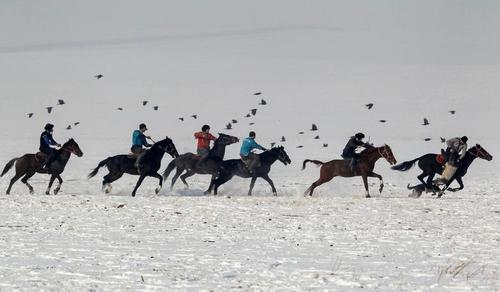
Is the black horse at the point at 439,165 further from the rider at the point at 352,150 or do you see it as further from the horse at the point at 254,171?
the horse at the point at 254,171

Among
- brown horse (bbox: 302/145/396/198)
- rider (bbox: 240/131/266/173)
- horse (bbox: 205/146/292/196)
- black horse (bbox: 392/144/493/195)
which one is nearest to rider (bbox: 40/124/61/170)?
horse (bbox: 205/146/292/196)

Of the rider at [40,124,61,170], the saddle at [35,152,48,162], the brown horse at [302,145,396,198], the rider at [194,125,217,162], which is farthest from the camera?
the rider at [194,125,217,162]

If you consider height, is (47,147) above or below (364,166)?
below

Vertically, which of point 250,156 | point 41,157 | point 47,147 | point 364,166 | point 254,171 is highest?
point 250,156

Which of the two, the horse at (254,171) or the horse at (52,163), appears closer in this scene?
the horse at (52,163)

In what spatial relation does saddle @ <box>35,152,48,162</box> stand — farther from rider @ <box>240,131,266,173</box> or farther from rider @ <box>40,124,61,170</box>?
rider @ <box>240,131,266,173</box>

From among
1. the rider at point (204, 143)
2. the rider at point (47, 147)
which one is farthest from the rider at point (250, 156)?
the rider at point (47, 147)

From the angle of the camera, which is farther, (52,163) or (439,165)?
(439,165)

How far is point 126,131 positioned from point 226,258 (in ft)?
171

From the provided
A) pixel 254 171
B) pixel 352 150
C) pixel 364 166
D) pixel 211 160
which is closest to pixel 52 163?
pixel 211 160

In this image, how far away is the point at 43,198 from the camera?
22250mm

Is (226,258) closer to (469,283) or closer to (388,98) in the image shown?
(469,283)

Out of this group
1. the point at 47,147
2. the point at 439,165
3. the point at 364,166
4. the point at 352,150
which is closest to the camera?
the point at 364,166

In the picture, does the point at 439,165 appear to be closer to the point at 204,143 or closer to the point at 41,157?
the point at 204,143
